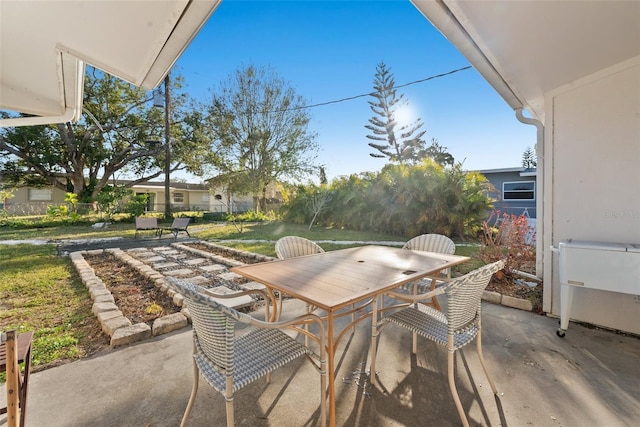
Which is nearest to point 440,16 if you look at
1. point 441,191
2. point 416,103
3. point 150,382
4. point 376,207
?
point 150,382

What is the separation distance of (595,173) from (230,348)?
3.57 metres

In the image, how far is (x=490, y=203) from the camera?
734cm

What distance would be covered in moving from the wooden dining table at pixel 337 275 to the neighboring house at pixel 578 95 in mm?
1451

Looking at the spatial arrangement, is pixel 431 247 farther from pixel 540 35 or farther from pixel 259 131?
pixel 259 131

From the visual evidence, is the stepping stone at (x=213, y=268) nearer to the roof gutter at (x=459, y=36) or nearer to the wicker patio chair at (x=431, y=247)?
the wicker patio chair at (x=431, y=247)

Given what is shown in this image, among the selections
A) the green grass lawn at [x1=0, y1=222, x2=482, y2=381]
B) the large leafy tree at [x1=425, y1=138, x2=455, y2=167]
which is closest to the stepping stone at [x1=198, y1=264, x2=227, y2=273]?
the green grass lawn at [x1=0, y1=222, x2=482, y2=381]

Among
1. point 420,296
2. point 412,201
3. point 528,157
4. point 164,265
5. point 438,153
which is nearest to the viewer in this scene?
point 420,296

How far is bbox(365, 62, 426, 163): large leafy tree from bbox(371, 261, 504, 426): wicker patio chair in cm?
1722

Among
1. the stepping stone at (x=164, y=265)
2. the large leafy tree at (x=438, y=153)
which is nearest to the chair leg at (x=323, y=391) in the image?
the stepping stone at (x=164, y=265)

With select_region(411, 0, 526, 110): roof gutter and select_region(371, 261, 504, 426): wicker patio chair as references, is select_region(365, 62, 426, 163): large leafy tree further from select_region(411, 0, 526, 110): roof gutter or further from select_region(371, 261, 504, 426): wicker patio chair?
select_region(371, 261, 504, 426): wicker patio chair

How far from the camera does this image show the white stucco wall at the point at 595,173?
8.20 feet

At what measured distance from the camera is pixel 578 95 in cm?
276

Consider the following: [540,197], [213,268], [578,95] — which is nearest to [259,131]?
[213,268]

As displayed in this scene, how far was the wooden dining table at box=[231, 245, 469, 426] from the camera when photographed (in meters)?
1.47
